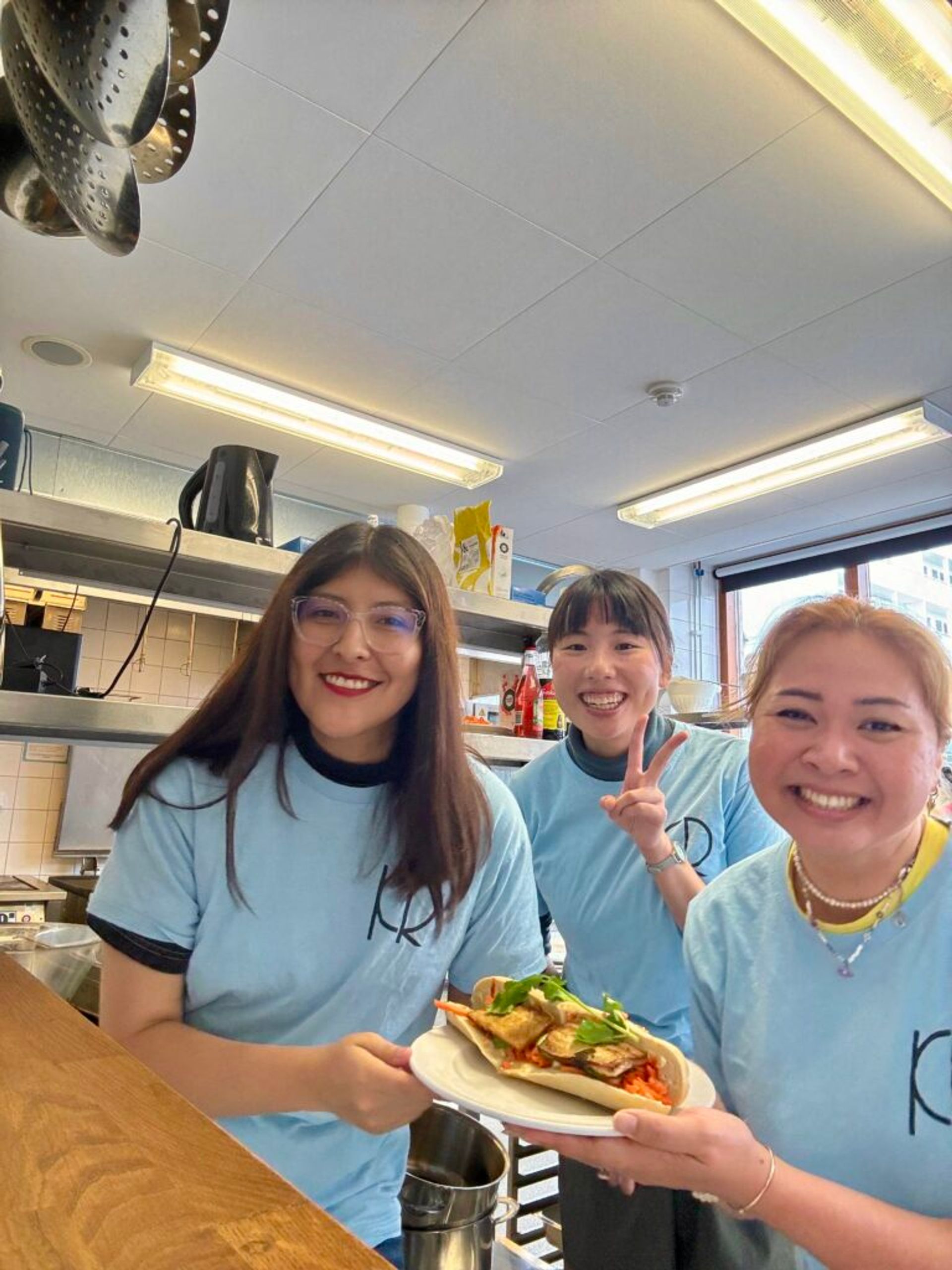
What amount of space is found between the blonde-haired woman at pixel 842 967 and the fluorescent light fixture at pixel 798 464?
2.52m

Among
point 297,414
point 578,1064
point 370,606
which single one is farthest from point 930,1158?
point 297,414

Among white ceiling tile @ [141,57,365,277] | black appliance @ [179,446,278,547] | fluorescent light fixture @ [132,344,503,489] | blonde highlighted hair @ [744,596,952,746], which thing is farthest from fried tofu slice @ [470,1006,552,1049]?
fluorescent light fixture @ [132,344,503,489]

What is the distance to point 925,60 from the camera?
177 centimetres

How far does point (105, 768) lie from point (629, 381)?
348 centimetres

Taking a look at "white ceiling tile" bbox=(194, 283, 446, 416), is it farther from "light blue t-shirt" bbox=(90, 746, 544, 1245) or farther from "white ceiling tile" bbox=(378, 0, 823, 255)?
"light blue t-shirt" bbox=(90, 746, 544, 1245)

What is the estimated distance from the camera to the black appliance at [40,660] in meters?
1.76

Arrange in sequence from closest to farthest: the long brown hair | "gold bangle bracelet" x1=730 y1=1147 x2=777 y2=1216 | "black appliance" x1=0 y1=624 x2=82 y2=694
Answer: "gold bangle bracelet" x1=730 y1=1147 x2=777 y2=1216, the long brown hair, "black appliance" x1=0 y1=624 x2=82 y2=694

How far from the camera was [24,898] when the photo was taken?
3.81m

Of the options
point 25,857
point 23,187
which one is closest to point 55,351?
point 23,187

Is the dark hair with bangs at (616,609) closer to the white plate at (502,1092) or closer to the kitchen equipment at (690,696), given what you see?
the white plate at (502,1092)

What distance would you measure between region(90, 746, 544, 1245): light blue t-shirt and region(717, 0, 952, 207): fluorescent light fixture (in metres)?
1.76

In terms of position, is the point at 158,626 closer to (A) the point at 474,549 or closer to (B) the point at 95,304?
(B) the point at 95,304

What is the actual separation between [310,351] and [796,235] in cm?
164

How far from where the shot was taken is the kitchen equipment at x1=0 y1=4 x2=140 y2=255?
774 millimetres
